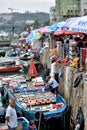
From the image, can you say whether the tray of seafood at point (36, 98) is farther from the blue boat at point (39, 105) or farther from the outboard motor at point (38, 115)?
the outboard motor at point (38, 115)

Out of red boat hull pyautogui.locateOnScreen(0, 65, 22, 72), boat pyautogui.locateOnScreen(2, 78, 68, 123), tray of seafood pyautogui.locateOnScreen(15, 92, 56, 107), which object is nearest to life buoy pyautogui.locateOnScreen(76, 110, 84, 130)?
boat pyautogui.locateOnScreen(2, 78, 68, 123)

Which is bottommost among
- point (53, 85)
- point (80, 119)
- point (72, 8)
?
point (72, 8)

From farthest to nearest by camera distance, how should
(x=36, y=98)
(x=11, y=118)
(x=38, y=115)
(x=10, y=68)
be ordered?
(x=10, y=68), (x=36, y=98), (x=38, y=115), (x=11, y=118)

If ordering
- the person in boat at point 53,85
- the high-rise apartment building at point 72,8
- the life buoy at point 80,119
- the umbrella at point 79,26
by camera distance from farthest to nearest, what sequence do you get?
the high-rise apartment building at point 72,8, the person in boat at point 53,85, the umbrella at point 79,26, the life buoy at point 80,119

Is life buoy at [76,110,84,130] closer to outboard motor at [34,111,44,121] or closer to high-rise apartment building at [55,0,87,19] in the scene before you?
outboard motor at [34,111,44,121]

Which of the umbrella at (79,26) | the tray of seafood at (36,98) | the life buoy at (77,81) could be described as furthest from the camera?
the tray of seafood at (36,98)

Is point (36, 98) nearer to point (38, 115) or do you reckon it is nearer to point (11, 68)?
point (38, 115)

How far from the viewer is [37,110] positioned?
707 inches

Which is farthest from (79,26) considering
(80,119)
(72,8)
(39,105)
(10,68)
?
(72,8)

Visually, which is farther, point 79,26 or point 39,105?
point 39,105

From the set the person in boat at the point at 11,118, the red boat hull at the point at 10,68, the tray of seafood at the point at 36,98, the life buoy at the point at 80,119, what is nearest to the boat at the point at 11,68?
the red boat hull at the point at 10,68

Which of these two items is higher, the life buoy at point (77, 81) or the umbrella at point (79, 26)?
the umbrella at point (79, 26)

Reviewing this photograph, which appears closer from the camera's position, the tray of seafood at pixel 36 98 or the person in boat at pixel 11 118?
the person in boat at pixel 11 118

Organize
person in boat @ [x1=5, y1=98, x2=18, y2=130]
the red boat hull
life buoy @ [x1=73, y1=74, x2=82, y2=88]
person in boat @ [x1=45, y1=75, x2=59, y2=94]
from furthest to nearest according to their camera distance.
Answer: the red boat hull → person in boat @ [x1=45, y1=75, x2=59, y2=94] → life buoy @ [x1=73, y1=74, x2=82, y2=88] → person in boat @ [x1=5, y1=98, x2=18, y2=130]
